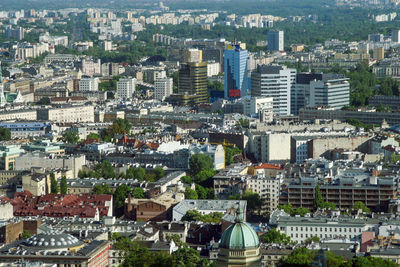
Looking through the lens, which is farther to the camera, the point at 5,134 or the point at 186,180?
the point at 5,134

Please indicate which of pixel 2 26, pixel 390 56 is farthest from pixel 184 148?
pixel 2 26

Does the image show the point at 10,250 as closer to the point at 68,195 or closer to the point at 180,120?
the point at 68,195

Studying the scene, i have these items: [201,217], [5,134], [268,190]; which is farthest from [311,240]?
[5,134]

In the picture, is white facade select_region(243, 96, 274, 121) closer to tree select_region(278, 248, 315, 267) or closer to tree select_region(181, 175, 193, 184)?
tree select_region(181, 175, 193, 184)

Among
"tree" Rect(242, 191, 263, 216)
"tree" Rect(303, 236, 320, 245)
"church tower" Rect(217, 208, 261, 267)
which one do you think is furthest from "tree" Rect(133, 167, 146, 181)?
"church tower" Rect(217, 208, 261, 267)

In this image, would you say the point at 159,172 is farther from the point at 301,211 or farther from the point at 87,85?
the point at 87,85

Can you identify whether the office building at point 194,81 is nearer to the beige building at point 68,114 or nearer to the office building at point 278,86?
the office building at point 278,86

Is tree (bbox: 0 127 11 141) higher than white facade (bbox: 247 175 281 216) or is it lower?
lower
